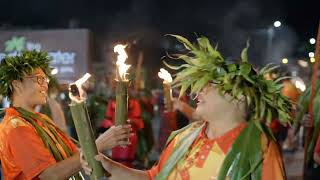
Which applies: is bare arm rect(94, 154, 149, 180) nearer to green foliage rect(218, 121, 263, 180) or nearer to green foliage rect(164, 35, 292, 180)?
green foliage rect(164, 35, 292, 180)

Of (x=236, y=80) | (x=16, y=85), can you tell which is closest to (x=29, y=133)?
(x=16, y=85)

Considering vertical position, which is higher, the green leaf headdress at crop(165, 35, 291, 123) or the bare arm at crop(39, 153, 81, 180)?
the green leaf headdress at crop(165, 35, 291, 123)

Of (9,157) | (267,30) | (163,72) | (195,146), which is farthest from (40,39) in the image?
(267,30)

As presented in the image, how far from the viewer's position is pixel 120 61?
305cm

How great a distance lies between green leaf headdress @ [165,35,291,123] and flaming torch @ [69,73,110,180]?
633mm

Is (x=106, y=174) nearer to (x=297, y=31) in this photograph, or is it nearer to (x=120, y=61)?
(x=120, y=61)

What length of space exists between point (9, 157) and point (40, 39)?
8.63 m

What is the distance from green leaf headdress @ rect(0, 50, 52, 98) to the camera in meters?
4.45

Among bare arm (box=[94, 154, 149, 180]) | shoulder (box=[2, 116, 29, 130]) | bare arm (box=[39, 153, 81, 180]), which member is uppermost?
shoulder (box=[2, 116, 29, 130])

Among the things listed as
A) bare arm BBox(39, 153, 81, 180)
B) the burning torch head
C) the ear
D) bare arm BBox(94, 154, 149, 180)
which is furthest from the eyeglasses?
the burning torch head

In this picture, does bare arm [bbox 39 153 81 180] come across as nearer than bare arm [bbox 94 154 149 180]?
No

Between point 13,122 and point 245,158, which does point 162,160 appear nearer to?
point 245,158

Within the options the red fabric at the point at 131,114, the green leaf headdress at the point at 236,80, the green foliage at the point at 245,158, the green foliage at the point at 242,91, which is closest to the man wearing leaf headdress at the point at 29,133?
the green foliage at the point at 242,91

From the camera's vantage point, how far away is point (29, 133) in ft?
13.5
